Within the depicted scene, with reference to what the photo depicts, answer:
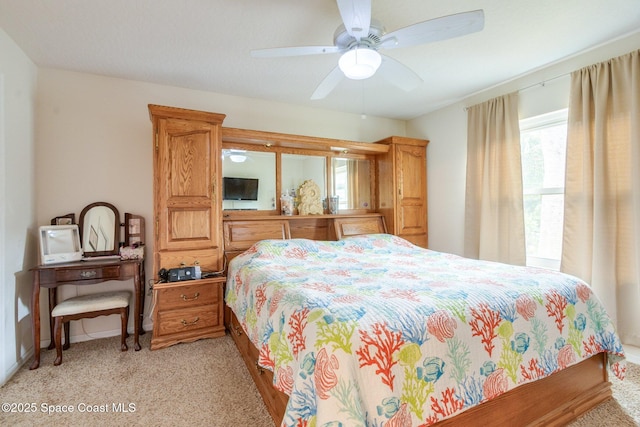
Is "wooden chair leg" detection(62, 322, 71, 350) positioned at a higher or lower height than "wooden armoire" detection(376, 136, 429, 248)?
lower

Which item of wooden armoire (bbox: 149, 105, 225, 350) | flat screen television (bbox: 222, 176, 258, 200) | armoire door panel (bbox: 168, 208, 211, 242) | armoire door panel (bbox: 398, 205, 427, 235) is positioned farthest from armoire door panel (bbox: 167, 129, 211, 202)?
armoire door panel (bbox: 398, 205, 427, 235)

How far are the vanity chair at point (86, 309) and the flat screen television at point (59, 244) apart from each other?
37cm

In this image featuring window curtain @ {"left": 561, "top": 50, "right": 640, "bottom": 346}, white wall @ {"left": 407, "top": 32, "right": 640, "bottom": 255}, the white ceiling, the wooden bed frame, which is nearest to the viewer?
the wooden bed frame

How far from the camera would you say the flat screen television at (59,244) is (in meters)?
2.51

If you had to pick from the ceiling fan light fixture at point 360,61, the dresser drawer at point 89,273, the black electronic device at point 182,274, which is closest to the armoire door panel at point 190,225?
the black electronic device at point 182,274

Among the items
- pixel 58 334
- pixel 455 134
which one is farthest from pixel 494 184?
pixel 58 334

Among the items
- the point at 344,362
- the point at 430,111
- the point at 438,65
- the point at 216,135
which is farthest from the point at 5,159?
the point at 430,111

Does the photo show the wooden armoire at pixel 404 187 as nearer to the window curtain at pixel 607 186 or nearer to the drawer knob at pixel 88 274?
the window curtain at pixel 607 186

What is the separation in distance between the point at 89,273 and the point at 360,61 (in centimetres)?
276

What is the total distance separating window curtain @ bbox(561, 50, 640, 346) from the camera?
2.40 m

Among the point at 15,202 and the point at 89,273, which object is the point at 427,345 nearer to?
the point at 89,273

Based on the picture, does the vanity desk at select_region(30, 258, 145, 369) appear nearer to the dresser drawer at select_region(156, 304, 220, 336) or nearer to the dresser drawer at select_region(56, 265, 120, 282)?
the dresser drawer at select_region(56, 265, 120, 282)

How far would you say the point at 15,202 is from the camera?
233cm

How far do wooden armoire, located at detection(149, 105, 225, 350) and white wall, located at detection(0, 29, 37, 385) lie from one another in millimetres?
952
